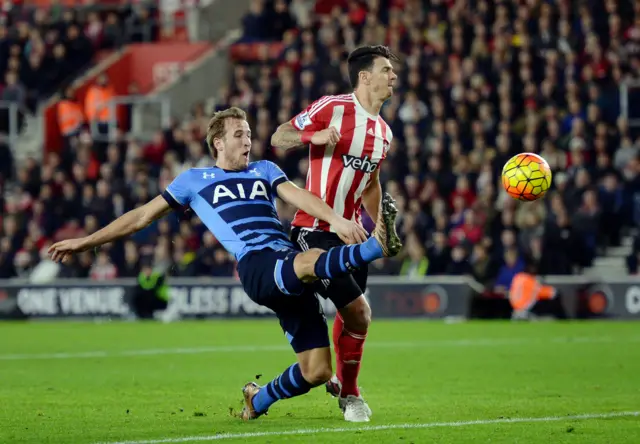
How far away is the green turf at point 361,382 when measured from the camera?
25.7 feet

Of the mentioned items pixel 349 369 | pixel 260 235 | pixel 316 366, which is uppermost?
pixel 260 235

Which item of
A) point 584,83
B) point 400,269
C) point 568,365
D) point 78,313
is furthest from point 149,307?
point 568,365

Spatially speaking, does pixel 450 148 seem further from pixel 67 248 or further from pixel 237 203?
pixel 67 248

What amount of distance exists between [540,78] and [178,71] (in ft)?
34.5

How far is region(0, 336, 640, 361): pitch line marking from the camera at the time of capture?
14664mm

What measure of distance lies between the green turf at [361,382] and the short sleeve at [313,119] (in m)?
1.98

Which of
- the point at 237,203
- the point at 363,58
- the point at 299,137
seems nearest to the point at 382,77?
the point at 363,58

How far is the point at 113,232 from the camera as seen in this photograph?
8.16m

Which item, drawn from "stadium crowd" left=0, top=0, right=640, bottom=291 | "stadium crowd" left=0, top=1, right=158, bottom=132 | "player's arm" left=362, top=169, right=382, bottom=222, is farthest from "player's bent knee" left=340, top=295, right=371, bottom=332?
"stadium crowd" left=0, top=1, right=158, bottom=132

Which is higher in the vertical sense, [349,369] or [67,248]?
[67,248]

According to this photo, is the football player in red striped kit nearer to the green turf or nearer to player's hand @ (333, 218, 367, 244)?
the green turf

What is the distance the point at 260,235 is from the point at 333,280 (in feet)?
1.93

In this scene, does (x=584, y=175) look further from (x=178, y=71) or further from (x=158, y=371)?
(x=178, y=71)

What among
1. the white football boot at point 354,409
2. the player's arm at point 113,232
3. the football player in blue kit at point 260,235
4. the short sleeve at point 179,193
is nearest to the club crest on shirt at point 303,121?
the football player in blue kit at point 260,235
